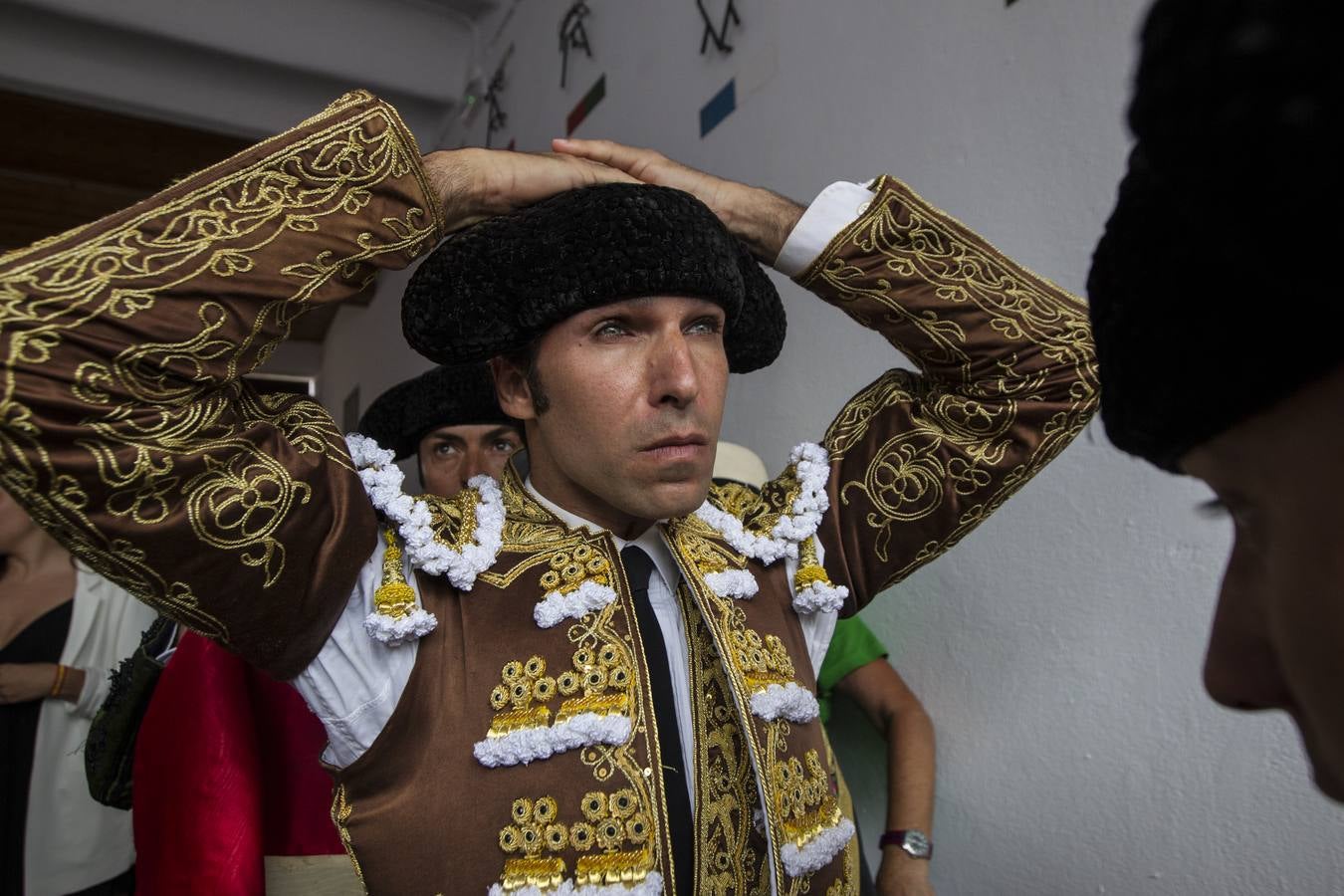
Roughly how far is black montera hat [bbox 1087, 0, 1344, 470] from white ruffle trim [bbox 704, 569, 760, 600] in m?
0.61

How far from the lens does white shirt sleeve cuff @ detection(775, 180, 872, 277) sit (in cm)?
107

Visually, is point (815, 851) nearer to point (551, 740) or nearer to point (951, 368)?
point (551, 740)

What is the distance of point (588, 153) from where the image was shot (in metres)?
1.08

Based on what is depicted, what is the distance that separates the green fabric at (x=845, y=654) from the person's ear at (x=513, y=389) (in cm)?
67

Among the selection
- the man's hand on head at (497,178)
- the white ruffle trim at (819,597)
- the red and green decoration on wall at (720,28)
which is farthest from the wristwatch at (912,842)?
the red and green decoration on wall at (720,28)

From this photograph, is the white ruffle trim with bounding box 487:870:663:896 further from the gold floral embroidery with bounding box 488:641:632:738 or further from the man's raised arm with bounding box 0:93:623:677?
the man's raised arm with bounding box 0:93:623:677

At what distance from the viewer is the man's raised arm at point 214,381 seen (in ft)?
2.14

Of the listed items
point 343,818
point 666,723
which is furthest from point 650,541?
point 343,818

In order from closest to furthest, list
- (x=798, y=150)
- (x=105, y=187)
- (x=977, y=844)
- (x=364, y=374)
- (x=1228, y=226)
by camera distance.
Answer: (x=1228, y=226) → (x=977, y=844) → (x=798, y=150) → (x=105, y=187) → (x=364, y=374)

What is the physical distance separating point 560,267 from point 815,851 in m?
0.67

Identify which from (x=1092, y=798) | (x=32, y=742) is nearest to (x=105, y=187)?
(x=32, y=742)

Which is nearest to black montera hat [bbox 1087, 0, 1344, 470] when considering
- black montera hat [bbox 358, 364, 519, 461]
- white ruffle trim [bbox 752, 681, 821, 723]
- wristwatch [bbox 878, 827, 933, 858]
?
white ruffle trim [bbox 752, 681, 821, 723]

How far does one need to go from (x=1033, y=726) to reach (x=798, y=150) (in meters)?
1.19

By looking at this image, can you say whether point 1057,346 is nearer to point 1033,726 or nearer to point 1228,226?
point 1033,726
